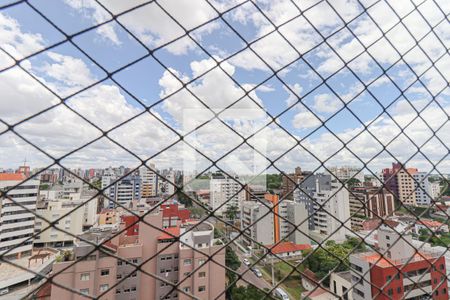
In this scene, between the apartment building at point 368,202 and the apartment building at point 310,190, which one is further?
the apartment building at point 310,190

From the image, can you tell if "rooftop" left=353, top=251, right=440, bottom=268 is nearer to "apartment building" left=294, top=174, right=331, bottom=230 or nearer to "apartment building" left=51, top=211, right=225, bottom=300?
"apartment building" left=294, top=174, right=331, bottom=230

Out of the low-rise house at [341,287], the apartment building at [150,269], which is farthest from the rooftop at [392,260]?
the apartment building at [150,269]

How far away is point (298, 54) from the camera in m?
0.65

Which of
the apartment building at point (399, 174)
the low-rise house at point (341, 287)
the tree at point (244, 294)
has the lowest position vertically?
the tree at point (244, 294)

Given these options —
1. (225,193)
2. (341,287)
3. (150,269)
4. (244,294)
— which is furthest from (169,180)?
(150,269)

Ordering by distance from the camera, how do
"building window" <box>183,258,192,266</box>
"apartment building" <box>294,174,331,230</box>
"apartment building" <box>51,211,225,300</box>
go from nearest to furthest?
"apartment building" <box>294,174,331,230</box>, "apartment building" <box>51,211,225,300</box>, "building window" <box>183,258,192,266</box>

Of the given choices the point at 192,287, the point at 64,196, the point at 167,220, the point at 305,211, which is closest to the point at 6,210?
the point at 64,196

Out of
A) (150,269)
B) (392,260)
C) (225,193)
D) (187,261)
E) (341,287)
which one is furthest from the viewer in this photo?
(187,261)

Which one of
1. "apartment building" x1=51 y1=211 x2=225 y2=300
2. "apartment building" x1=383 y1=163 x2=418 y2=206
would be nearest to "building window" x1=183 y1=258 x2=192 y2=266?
"apartment building" x1=51 y1=211 x2=225 y2=300

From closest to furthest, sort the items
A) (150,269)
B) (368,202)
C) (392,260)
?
(368,202) < (392,260) < (150,269)

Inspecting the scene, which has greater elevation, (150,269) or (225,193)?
(225,193)

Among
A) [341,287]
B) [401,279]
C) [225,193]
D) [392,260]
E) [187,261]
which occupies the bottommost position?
[187,261]

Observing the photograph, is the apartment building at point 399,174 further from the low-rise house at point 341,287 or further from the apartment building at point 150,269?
the apartment building at point 150,269

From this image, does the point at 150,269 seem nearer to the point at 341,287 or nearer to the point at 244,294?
the point at 244,294
